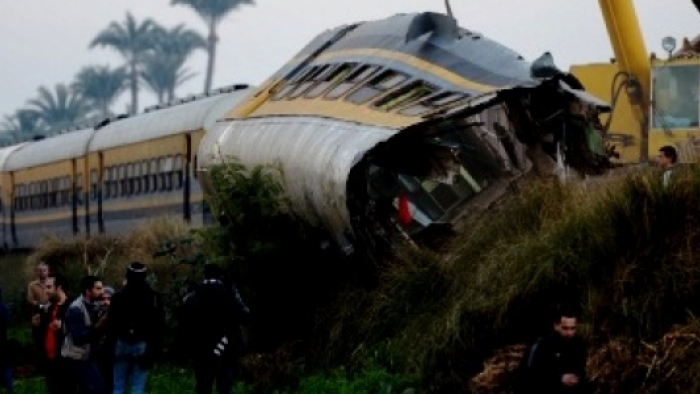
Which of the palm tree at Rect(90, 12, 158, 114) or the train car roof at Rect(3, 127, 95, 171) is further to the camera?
the palm tree at Rect(90, 12, 158, 114)

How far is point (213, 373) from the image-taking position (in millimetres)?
14125

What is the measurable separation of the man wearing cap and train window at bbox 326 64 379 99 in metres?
→ 4.36

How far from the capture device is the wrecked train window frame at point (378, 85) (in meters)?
17.2

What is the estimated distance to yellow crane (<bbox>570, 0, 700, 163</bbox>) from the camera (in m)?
26.0

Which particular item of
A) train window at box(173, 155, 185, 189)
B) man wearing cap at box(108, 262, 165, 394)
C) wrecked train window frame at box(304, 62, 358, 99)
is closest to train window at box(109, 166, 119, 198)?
train window at box(173, 155, 185, 189)

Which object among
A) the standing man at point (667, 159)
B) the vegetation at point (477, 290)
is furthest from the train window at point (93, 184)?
the standing man at point (667, 159)

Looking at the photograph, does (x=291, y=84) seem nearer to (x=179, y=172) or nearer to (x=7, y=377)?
(x=7, y=377)

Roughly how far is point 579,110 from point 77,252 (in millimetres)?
13980

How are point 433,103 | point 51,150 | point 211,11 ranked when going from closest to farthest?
point 433,103 → point 51,150 → point 211,11

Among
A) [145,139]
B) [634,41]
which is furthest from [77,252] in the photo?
[634,41]

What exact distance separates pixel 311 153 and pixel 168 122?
1356 centimetres

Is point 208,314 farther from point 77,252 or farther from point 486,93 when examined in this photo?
point 77,252

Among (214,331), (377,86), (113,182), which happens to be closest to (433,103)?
(377,86)

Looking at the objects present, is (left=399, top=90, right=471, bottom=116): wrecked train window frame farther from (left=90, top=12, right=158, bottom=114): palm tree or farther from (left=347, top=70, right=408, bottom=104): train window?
(left=90, top=12, right=158, bottom=114): palm tree
